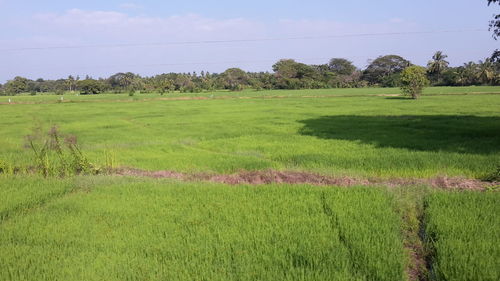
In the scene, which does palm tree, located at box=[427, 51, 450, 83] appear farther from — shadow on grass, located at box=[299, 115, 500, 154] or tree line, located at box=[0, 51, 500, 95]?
shadow on grass, located at box=[299, 115, 500, 154]

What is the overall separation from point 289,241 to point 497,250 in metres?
2.41

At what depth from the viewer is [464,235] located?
15.2ft

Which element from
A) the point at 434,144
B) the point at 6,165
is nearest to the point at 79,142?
the point at 6,165

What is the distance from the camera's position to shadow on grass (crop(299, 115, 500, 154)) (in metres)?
11.4

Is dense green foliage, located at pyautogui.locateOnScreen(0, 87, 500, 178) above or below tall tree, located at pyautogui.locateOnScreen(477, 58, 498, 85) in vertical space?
below

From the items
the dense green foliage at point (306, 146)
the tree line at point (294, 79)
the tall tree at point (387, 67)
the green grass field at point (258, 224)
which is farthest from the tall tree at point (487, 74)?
the green grass field at point (258, 224)

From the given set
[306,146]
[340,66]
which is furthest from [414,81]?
[340,66]

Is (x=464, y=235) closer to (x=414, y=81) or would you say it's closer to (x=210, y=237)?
(x=210, y=237)

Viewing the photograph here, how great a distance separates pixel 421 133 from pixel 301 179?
7960 mm

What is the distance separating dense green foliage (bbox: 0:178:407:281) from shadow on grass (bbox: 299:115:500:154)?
19.8 feet

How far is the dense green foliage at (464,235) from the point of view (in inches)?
151

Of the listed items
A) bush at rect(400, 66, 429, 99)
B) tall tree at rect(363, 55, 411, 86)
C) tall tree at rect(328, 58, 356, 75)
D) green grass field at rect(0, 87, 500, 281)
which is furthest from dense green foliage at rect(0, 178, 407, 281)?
tall tree at rect(328, 58, 356, 75)

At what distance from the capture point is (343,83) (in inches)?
3487

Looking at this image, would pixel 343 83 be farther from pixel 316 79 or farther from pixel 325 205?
pixel 325 205
